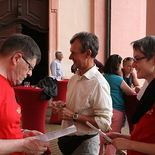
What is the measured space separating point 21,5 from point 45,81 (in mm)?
6042

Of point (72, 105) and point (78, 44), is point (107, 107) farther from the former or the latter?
point (78, 44)

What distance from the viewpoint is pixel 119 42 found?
10336 mm

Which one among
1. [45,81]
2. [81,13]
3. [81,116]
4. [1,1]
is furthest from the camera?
[81,13]

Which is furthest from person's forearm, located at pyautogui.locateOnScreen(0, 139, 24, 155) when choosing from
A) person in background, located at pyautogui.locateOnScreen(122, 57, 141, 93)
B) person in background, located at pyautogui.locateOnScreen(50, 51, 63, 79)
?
person in background, located at pyautogui.locateOnScreen(50, 51, 63, 79)

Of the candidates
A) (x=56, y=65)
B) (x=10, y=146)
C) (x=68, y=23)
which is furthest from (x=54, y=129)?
(x=68, y=23)

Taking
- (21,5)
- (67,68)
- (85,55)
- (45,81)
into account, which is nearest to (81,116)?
(85,55)

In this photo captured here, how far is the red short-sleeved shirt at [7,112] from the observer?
1.51 m

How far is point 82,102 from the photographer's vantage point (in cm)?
209

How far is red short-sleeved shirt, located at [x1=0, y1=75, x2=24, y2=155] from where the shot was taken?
4.96ft

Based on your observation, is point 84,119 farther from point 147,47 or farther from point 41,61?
point 41,61

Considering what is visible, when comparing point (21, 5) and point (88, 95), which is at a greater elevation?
point (21, 5)

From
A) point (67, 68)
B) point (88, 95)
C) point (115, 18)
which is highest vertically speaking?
point (115, 18)

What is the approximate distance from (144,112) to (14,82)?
34.4 inches

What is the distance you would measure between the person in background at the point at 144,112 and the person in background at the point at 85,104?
1.41 feet
